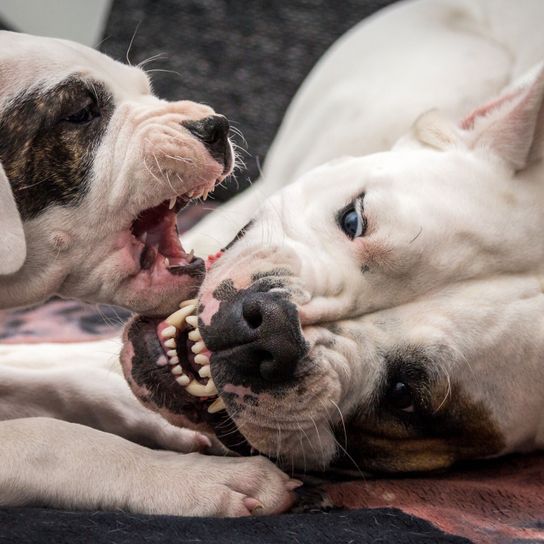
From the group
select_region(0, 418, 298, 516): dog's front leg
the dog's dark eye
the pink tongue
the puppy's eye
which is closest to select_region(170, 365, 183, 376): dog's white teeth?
select_region(0, 418, 298, 516): dog's front leg

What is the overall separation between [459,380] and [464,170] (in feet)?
1.85

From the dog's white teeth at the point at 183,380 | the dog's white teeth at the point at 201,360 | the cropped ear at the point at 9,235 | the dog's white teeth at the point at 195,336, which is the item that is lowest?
the dog's white teeth at the point at 183,380

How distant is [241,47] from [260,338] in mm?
2864

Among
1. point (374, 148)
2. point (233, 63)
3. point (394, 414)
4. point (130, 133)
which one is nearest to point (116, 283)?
point (130, 133)

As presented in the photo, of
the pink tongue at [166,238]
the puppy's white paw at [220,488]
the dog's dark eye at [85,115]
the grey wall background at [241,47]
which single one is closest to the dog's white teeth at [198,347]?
the puppy's white paw at [220,488]

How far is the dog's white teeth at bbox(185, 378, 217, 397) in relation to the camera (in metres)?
2.08

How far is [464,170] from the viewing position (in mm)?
2350

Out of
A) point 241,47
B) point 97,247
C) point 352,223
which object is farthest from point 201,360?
point 241,47

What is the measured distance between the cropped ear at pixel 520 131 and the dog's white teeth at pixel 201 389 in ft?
3.17

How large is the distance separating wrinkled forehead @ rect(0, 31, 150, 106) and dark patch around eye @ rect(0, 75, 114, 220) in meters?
0.02

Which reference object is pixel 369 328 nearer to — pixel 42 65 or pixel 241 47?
pixel 42 65

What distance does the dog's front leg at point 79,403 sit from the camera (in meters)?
2.41

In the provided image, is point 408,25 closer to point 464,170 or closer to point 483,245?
point 464,170

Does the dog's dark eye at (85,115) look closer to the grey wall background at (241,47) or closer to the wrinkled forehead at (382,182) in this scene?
the wrinkled forehead at (382,182)
